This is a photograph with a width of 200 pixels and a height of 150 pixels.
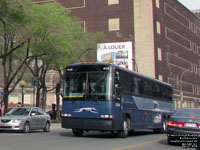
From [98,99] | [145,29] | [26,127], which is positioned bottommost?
[26,127]

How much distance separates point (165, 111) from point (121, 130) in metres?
7.78

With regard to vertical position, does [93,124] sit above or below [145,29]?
below

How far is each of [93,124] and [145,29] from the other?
56.2 metres

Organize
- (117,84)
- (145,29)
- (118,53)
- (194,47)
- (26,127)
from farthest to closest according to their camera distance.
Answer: (194,47) → (145,29) → (118,53) → (26,127) → (117,84)

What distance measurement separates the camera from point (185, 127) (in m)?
12.3

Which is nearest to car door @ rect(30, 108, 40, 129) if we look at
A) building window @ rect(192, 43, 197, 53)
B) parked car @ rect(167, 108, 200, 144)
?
parked car @ rect(167, 108, 200, 144)

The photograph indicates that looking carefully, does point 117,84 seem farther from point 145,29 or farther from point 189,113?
point 145,29

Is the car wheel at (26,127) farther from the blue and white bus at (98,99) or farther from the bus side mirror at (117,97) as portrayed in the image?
the bus side mirror at (117,97)

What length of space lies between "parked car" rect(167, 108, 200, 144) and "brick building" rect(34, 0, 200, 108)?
170 feet

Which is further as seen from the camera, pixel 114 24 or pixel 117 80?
pixel 114 24

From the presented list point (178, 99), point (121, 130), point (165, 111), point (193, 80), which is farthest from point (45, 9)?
point (193, 80)

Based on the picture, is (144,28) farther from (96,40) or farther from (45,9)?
(45,9)

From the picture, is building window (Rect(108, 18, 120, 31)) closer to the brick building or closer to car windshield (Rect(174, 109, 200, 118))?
the brick building

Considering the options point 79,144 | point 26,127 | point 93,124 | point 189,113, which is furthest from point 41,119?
point 189,113
